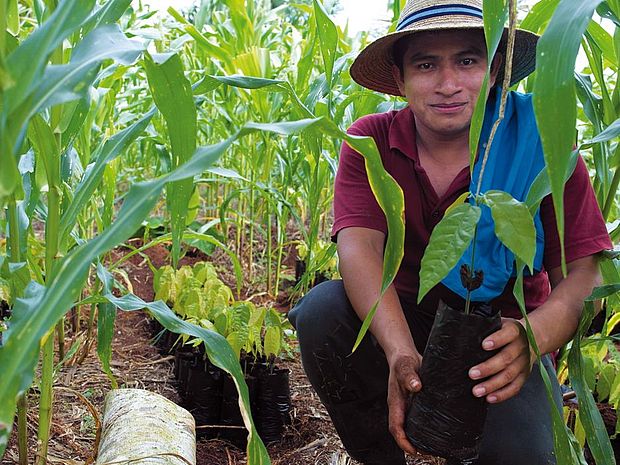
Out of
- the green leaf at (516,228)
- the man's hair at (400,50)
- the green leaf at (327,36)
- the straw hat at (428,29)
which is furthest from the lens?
the green leaf at (327,36)

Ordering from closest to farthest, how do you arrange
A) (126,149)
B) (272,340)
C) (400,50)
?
(126,149) → (400,50) → (272,340)

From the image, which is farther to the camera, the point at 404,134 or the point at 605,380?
the point at 605,380

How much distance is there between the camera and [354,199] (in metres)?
1.38

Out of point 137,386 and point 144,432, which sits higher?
point 144,432

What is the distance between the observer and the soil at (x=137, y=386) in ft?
4.89

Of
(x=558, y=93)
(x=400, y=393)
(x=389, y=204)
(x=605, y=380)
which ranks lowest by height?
(x=605, y=380)

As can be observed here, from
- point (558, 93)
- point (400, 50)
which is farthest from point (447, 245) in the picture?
point (400, 50)

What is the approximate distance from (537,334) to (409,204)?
1.26ft

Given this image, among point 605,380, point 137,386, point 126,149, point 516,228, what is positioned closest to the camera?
point 516,228

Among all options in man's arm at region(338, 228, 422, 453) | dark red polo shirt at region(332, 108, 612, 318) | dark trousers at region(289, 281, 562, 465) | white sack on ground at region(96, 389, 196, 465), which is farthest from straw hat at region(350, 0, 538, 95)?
white sack on ground at region(96, 389, 196, 465)

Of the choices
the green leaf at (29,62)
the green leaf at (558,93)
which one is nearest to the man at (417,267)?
the green leaf at (558,93)

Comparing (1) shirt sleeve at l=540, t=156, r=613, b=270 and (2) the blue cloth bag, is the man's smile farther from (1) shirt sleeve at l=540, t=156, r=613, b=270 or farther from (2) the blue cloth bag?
(1) shirt sleeve at l=540, t=156, r=613, b=270

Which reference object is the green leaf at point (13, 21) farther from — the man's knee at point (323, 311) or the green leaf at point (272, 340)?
the green leaf at point (272, 340)

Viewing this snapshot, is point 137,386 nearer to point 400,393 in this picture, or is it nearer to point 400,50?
point 400,393
